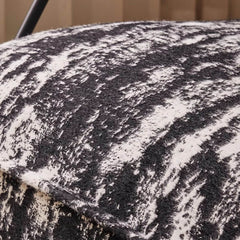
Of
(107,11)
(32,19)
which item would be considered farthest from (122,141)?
(107,11)

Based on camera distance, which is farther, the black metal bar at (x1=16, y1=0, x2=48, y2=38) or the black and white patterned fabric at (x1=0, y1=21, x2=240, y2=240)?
the black metal bar at (x1=16, y1=0, x2=48, y2=38)

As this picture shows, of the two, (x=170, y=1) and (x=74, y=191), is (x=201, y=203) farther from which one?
(x=170, y=1)

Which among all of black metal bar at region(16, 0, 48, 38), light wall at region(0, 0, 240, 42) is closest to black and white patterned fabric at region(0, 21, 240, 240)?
black metal bar at region(16, 0, 48, 38)

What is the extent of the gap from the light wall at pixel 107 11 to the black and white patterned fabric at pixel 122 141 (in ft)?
2.74

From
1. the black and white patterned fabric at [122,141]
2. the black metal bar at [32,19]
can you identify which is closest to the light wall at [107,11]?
the black metal bar at [32,19]

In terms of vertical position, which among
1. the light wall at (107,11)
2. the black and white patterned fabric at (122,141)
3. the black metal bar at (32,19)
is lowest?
the light wall at (107,11)

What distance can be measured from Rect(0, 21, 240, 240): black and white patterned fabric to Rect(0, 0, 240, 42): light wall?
2.74 ft

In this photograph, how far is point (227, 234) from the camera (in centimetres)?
26

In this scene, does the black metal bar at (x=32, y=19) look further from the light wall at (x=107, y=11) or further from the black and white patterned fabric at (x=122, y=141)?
the black and white patterned fabric at (x=122, y=141)

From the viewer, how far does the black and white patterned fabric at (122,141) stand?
0.28 meters

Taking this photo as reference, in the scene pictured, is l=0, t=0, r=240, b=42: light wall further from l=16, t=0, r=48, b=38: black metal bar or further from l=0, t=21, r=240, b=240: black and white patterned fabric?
l=0, t=21, r=240, b=240: black and white patterned fabric

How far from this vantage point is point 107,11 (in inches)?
50.4

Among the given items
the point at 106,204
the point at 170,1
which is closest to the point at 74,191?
the point at 106,204

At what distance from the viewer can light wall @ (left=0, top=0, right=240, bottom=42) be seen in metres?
1.19
